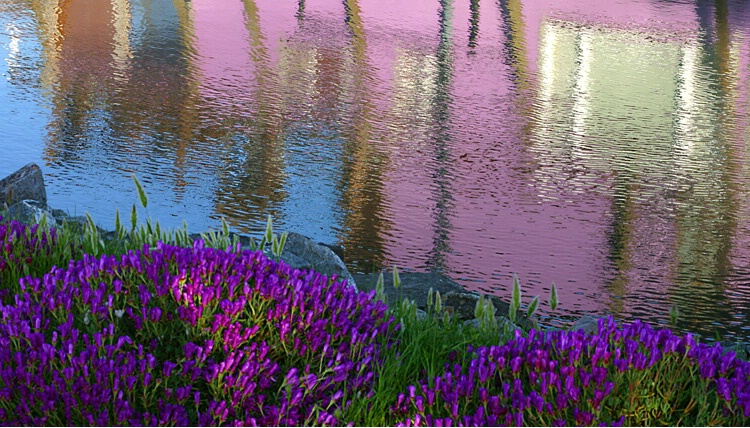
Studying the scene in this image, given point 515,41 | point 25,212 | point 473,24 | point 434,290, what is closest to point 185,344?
point 434,290

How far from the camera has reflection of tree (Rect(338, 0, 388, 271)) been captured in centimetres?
697

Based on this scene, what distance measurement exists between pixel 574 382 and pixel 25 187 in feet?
15.6

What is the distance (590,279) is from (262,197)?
288 cm

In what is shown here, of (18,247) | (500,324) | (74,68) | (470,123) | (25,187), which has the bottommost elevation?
(74,68)

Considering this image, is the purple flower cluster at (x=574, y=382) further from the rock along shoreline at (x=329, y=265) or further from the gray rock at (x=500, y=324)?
the rock along shoreline at (x=329, y=265)

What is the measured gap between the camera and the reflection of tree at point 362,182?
697 centimetres

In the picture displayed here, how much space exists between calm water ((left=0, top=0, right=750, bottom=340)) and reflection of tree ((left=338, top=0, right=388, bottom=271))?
1.2 inches

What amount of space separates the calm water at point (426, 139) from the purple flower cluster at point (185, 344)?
267cm

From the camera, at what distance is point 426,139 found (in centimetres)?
1019

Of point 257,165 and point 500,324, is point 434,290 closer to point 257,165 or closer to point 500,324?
point 500,324

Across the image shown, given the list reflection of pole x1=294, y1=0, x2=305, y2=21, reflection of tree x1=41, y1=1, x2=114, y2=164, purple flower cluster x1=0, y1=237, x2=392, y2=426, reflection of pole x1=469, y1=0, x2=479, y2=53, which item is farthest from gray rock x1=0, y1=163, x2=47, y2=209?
reflection of pole x1=294, y1=0, x2=305, y2=21

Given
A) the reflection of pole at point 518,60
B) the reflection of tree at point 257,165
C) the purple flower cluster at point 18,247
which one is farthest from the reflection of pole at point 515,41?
the purple flower cluster at point 18,247

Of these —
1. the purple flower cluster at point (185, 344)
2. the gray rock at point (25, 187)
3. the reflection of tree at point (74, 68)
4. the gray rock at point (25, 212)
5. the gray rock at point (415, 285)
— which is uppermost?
the purple flower cluster at point (185, 344)

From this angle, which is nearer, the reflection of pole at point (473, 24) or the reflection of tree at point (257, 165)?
the reflection of tree at point (257, 165)
